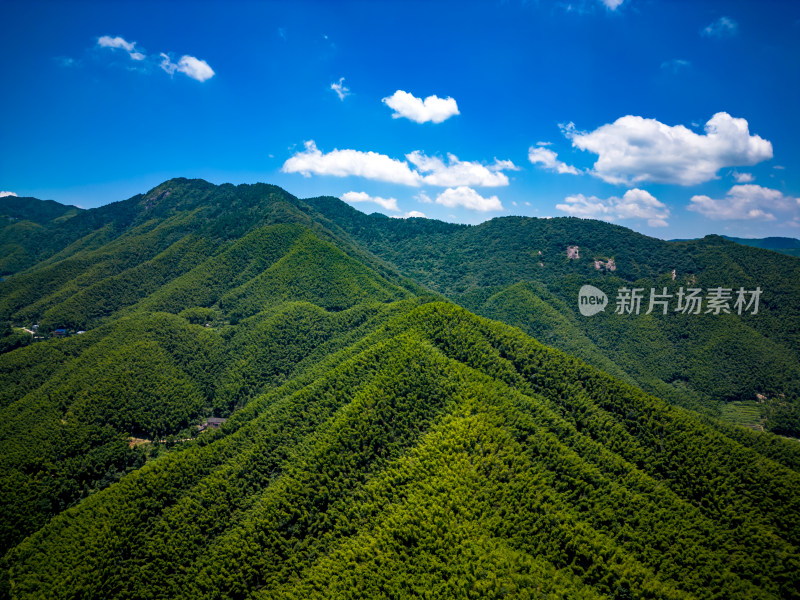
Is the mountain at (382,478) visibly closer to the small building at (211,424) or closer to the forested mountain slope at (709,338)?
the small building at (211,424)

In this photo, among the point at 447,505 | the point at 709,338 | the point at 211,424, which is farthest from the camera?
the point at 709,338

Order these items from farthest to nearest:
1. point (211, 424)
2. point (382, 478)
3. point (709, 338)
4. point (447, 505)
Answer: point (709, 338)
point (211, 424)
point (382, 478)
point (447, 505)

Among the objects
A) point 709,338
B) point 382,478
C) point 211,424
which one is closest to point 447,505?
point 382,478

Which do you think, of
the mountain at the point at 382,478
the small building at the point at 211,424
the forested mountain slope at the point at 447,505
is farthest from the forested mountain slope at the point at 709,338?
the small building at the point at 211,424

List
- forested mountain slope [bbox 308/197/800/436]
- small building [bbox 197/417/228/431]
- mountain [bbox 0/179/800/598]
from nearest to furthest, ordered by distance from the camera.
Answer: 1. mountain [bbox 0/179/800/598]
2. small building [bbox 197/417/228/431]
3. forested mountain slope [bbox 308/197/800/436]

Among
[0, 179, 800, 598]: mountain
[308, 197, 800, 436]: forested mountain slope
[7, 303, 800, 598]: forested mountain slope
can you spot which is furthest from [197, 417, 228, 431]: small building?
[308, 197, 800, 436]: forested mountain slope

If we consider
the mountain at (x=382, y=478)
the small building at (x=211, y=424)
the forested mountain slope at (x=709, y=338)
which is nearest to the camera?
the mountain at (x=382, y=478)

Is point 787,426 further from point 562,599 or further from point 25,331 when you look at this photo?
point 25,331

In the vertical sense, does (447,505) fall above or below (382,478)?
above

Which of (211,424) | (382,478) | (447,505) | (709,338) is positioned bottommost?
(211,424)

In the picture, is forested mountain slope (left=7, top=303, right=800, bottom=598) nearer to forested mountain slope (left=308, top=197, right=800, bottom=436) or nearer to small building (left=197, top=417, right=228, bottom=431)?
small building (left=197, top=417, right=228, bottom=431)

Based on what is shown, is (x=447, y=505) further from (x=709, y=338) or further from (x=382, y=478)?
(x=709, y=338)

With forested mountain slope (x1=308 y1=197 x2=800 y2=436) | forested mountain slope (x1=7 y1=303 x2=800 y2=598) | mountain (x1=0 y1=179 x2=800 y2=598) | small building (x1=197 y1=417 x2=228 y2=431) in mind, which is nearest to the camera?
forested mountain slope (x1=7 y1=303 x2=800 y2=598)

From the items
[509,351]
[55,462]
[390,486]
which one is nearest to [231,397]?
[55,462]
